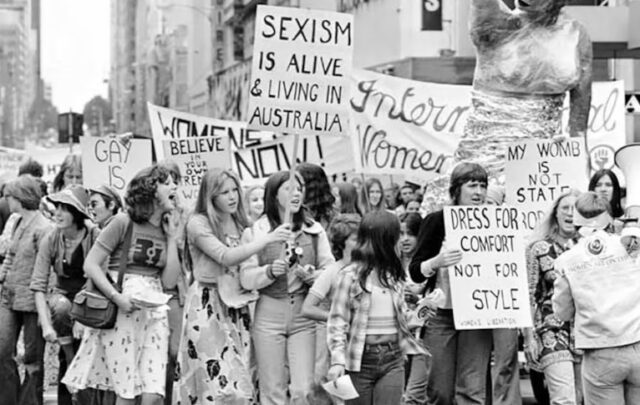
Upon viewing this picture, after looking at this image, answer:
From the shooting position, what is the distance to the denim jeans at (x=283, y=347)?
1002 cm

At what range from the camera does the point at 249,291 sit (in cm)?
1019

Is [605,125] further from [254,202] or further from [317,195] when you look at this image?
[317,195]

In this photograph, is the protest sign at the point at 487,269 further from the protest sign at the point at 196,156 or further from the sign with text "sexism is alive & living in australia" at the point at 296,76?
the protest sign at the point at 196,156

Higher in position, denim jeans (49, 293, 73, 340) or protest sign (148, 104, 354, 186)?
protest sign (148, 104, 354, 186)

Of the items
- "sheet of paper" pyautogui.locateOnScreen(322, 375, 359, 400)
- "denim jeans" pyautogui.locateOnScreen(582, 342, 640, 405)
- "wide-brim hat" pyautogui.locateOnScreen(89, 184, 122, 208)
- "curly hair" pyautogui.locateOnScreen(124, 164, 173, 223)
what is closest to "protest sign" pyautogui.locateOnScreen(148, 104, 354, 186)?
"wide-brim hat" pyautogui.locateOnScreen(89, 184, 122, 208)

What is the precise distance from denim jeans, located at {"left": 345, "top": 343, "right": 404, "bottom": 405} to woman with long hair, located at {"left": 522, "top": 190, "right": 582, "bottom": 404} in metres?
1.31

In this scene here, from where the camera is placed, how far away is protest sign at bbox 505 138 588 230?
11.8 meters

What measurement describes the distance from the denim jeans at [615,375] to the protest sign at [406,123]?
7.69 m

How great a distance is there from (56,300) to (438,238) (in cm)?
261

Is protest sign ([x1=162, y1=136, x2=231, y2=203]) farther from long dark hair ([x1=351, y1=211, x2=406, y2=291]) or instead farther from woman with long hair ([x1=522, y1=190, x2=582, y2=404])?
long dark hair ([x1=351, y1=211, x2=406, y2=291])

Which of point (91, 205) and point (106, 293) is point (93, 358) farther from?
point (91, 205)

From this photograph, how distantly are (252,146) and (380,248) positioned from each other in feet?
23.6

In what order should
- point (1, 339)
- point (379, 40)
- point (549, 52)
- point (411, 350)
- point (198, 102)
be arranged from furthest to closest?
point (198, 102) → point (379, 40) → point (549, 52) → point (1, 339) → point (411, 350)

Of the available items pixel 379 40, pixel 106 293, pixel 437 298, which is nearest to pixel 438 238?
pixel 437 298
